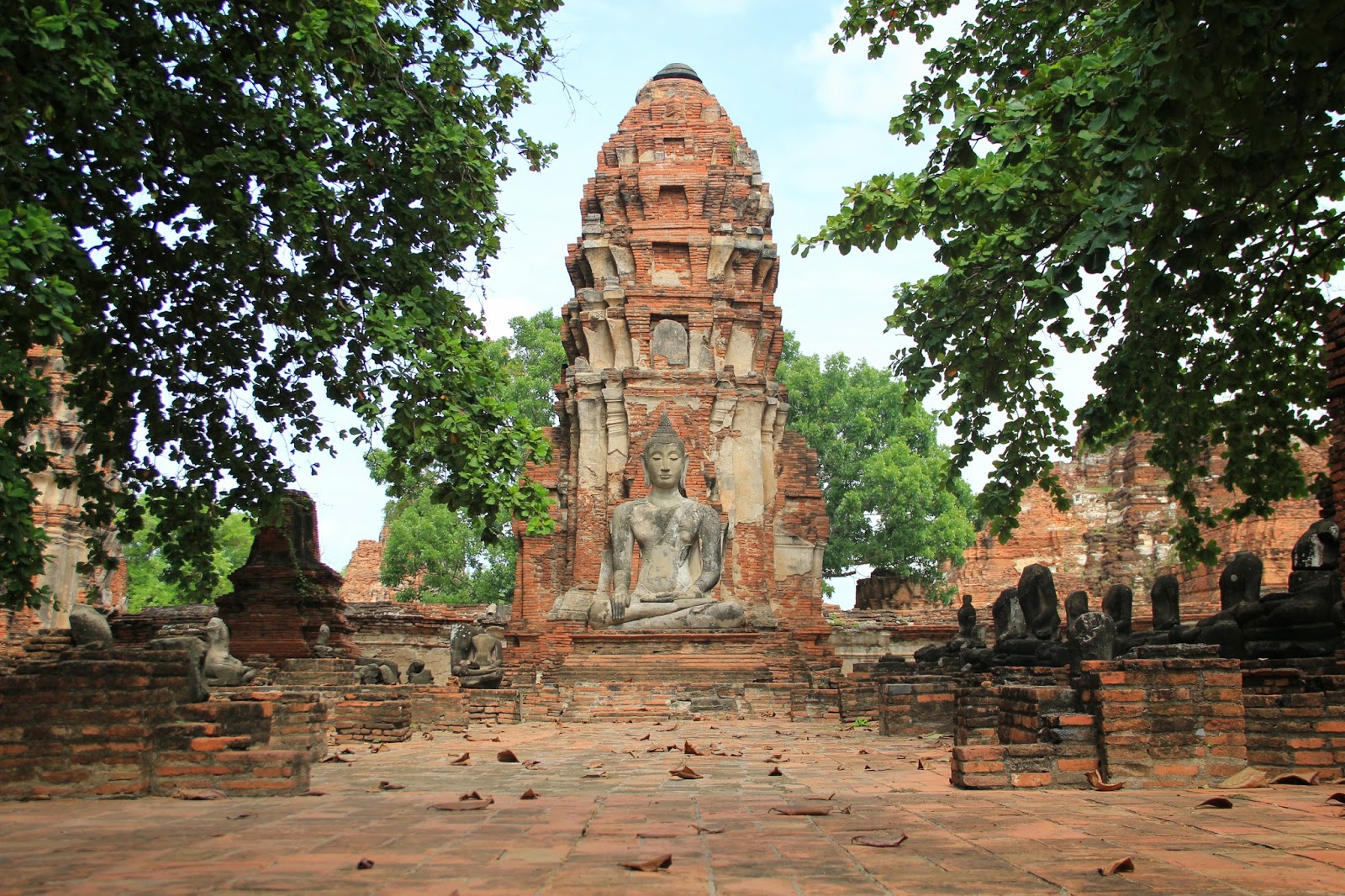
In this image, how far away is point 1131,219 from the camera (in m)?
6.71

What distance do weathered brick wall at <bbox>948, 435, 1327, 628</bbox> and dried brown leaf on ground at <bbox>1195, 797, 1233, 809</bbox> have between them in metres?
13.2

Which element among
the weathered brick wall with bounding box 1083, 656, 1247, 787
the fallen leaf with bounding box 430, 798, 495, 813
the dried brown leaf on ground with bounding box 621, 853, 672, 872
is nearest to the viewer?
the dried brown leaf on ground with bounding box 621, 853, 672, 872

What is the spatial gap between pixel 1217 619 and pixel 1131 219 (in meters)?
4.17

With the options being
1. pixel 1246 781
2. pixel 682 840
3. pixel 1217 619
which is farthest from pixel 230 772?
pixel 1217 619

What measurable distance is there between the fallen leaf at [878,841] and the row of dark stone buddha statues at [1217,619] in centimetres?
255

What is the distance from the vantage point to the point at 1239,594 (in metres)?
10.2

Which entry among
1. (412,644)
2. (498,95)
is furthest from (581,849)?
(412,644)

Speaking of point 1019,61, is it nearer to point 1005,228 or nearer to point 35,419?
point 1005,228

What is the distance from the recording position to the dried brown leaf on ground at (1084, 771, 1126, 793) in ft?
19.1

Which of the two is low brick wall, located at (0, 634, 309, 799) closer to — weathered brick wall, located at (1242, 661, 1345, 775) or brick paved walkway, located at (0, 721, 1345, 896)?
brick paved walkway, located at (0, 721, 1345, 896)

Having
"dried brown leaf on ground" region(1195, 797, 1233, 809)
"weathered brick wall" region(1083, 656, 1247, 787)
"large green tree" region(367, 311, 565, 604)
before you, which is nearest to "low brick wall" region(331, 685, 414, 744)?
"weathered brick wall" region(1083, 656, 1247, 787)

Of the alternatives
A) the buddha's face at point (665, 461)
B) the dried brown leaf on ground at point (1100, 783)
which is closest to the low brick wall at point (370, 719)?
the dried brown leaf on ground at point (1100, 783)

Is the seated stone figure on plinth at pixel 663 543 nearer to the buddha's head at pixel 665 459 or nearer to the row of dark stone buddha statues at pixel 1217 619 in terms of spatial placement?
the buddha's head at pixel 665 459

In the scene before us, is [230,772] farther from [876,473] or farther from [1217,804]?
[876,473]
